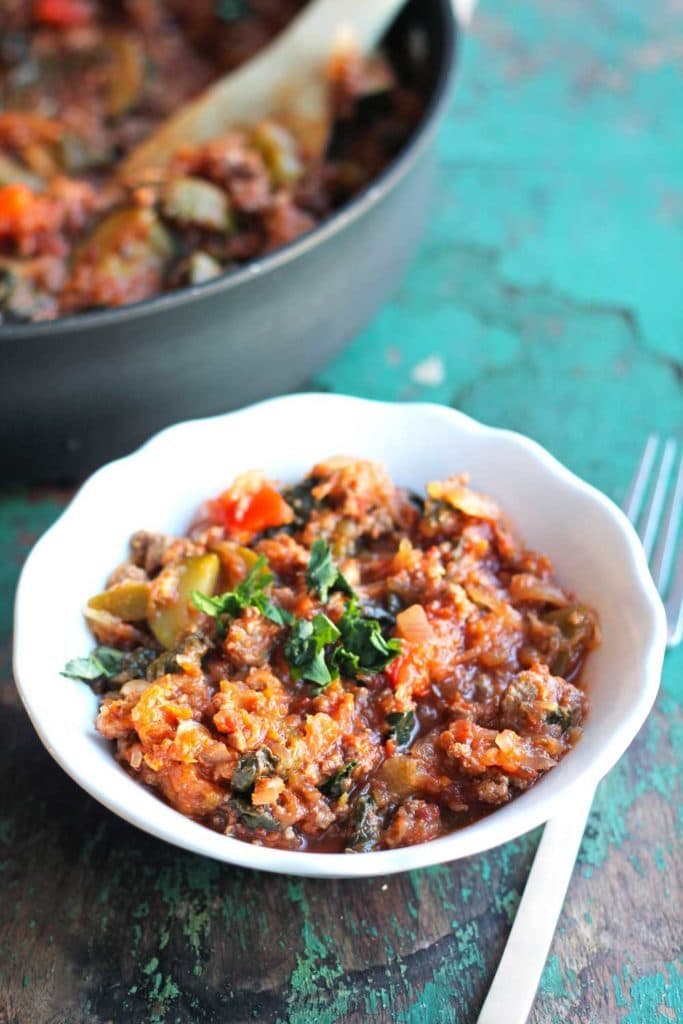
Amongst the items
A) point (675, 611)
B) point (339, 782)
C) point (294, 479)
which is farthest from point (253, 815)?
point (675, 611)

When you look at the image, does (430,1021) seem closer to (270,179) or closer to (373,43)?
(270,179)

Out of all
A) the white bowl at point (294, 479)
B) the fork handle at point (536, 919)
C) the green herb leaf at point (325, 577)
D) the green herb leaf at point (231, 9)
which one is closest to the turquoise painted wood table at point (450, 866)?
the fork handle at point (536, 919)

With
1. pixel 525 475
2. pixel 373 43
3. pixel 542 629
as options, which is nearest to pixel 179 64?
pixel 373 43

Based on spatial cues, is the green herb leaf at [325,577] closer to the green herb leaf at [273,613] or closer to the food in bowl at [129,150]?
the green herb leaf at [273,613]

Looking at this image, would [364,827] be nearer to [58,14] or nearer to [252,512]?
[252,512]

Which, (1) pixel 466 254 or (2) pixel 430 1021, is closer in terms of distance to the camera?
(2) pixel 430 1021

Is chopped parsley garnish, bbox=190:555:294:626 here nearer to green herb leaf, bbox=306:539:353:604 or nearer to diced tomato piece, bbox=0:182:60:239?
green herb leaf, bbox=306:539:353:604
